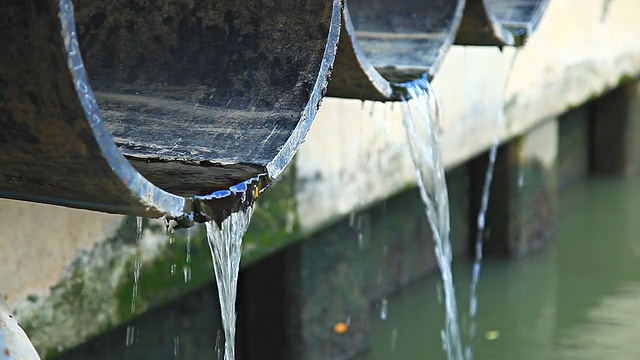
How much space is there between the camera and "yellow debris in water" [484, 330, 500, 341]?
5.20 meters

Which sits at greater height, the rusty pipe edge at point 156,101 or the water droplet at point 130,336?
the rusty pipe edge at point 156,101

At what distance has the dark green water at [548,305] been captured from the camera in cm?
505

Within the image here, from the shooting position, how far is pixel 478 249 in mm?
6379

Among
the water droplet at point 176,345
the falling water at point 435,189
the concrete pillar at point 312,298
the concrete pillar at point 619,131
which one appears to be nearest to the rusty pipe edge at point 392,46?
the falling water at point 435,189

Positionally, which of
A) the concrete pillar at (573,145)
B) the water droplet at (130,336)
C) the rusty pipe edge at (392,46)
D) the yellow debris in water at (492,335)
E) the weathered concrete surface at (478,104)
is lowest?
the yellow debris in water at (492,335)

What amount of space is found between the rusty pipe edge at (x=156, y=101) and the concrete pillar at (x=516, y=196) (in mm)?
4227

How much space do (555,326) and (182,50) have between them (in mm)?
3474

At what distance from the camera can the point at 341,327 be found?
14.8 ft

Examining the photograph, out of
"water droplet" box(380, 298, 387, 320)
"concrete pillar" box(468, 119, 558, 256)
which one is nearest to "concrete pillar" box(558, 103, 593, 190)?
"concrete pillar" box(468, 119, 558, 256)

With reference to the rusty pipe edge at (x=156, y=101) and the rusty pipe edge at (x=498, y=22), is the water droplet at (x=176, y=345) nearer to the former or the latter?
the rusty pipe edge at (x=498, y=22)

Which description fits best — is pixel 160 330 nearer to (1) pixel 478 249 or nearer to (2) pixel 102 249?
(2) pixel 102 249

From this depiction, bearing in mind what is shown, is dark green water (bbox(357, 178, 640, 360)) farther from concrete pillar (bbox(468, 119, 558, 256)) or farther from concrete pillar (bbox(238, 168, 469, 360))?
concrete pillar (bbox(238, 168, 469, 360))

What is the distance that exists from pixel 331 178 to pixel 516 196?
253 cm

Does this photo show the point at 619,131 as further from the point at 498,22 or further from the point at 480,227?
the point at 498,22
